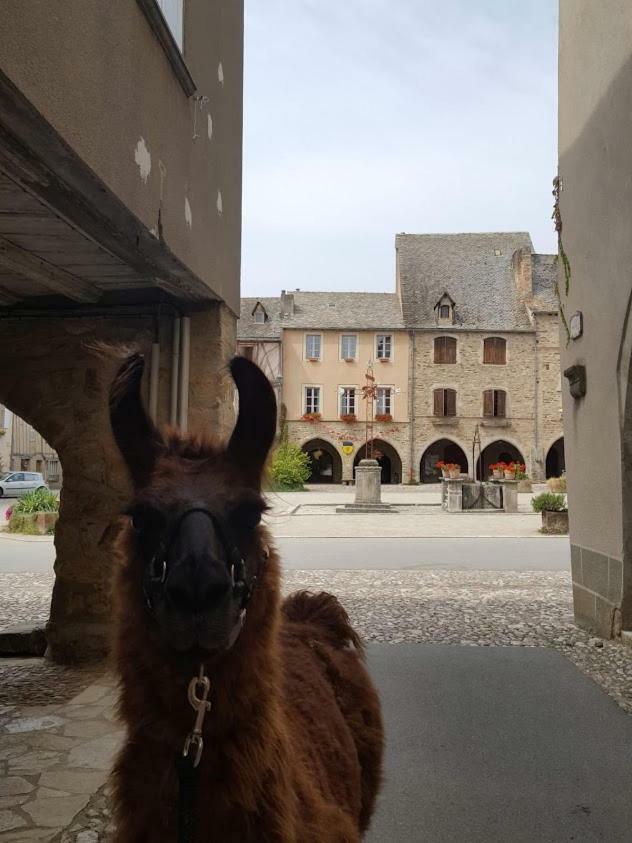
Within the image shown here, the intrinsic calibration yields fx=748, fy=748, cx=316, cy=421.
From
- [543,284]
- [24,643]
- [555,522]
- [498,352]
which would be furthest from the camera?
[543,284]

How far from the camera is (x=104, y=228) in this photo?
4.52 meters

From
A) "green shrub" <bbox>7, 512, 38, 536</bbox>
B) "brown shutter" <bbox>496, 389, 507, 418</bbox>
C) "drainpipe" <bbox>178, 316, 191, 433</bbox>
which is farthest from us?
Result: "brown shutter" <bbox>496, 389, 507, 418</bbox>

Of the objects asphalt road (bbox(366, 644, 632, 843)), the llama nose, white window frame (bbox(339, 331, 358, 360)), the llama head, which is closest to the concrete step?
asphalt road (bbox(366, 644, 632, 843))

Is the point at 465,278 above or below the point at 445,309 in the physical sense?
above

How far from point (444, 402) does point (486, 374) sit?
3175 mm

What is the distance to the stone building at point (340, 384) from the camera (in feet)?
153

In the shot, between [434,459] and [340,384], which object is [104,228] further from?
[434,459]

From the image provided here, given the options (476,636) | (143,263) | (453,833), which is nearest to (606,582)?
(476,636)

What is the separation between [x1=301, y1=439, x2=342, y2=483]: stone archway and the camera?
47.2 metres

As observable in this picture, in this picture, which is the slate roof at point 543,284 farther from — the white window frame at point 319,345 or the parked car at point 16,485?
the parked car at point 16,485

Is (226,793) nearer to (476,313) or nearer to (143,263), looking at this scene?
(143,263)

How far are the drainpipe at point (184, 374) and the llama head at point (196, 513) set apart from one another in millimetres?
4135

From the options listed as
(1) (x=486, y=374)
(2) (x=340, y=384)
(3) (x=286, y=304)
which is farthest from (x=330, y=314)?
(1) (x=486, y=374)

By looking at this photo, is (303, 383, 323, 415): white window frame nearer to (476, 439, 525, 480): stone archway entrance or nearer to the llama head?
(476, 439, 525, 480): stone archway entrance
